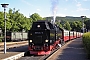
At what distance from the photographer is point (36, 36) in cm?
2411

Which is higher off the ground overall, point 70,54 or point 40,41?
point 40,41

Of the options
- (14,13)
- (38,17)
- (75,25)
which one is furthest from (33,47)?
(75,25)

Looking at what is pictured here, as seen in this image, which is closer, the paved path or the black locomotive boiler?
the paved path

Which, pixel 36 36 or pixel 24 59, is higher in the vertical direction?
pixel 36 36

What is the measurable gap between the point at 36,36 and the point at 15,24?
1788 inches

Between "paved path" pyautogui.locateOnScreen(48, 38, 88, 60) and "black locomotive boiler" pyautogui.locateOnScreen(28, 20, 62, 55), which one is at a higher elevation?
"black locomotive boiler" pyautogui.locateOnScreen(28, 20, 62, 55)

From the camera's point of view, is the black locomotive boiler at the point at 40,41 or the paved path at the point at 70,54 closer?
the paved path at the point at 70,54

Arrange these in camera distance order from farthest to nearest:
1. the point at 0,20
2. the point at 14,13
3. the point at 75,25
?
the point at 75,25
the point at 14,13
the point at 0,20

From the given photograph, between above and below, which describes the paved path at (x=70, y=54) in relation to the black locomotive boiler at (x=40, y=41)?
below

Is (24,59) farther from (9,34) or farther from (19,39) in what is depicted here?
(19,39)

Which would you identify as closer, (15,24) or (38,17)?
(15,24)

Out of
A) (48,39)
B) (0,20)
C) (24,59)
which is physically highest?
(0,20)

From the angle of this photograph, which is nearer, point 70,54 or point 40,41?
point 70,54

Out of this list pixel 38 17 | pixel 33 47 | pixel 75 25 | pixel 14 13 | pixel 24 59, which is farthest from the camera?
pixel 75 25
